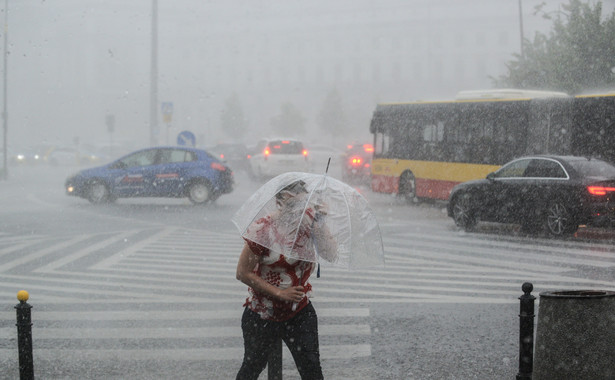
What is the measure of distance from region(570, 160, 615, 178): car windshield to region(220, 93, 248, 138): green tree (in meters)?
71.3

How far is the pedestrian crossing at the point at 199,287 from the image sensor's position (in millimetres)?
6941

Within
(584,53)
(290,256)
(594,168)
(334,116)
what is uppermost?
(584,53)

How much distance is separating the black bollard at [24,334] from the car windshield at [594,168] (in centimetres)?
1188

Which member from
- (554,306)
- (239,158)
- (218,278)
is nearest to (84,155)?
(239,158)

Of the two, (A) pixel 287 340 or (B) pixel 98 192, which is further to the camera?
(B) pixel 98 192

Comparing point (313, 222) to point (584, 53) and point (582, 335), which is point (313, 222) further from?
point (584, 53)

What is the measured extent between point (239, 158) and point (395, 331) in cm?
3907

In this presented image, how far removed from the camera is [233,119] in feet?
283

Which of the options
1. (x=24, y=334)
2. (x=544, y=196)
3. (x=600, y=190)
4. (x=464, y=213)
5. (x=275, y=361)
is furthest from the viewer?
(x=464, y=213)

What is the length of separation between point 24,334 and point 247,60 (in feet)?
335

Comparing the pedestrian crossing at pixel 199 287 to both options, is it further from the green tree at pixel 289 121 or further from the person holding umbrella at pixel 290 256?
the green tree at pixel 289 121

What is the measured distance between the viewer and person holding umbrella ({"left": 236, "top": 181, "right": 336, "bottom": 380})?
431 centimetres

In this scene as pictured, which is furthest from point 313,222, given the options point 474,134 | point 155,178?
point 155,178

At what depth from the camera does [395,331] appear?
7.72 m
